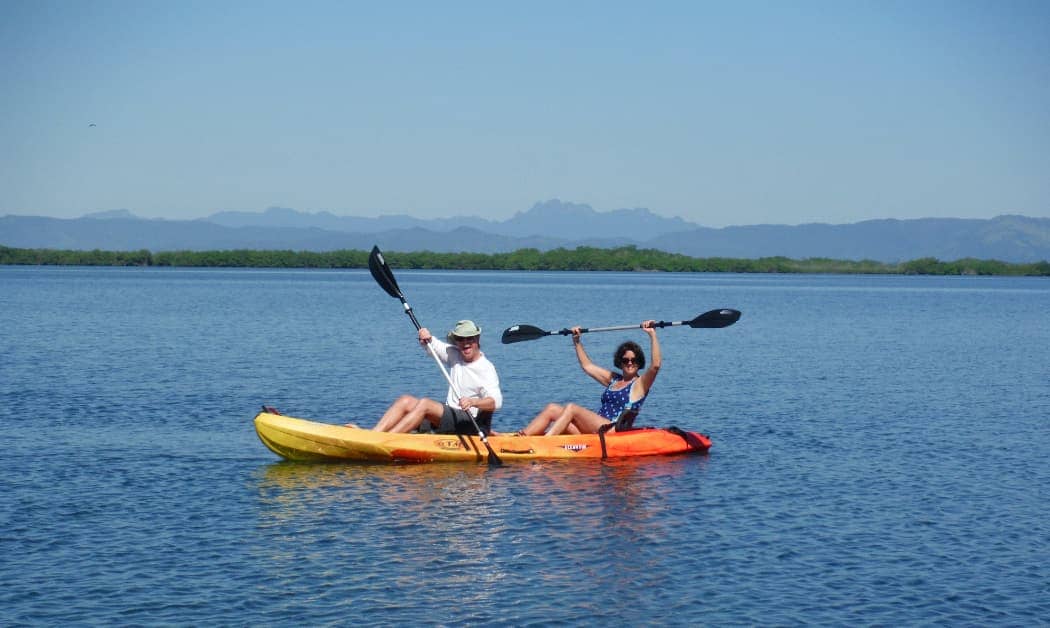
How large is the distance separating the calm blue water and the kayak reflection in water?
71 centimetres

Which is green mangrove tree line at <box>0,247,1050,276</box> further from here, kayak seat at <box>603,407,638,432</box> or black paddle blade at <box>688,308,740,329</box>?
kayak seat at <box>603,407,638,432</box>

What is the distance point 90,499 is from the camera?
14953 mm

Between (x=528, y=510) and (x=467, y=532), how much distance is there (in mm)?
1166

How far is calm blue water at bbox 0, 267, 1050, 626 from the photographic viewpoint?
11.3 m

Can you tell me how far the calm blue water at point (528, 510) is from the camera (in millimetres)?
11320

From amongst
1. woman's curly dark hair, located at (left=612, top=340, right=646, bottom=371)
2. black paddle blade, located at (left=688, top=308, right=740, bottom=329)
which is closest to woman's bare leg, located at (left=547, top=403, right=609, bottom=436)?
woman's curly dark hair, located at (left=612, top=340, right=646, bottom=371)

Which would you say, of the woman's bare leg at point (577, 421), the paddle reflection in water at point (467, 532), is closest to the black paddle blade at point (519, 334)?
the woman's bare leg at point (577, 421)

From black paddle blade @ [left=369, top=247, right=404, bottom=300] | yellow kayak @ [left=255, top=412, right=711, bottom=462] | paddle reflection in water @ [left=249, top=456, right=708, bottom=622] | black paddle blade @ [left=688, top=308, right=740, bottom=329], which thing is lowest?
paddle reflection in water @ [left=249, top=456, right=708, bottom=622]

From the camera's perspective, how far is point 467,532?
13695 millimetres

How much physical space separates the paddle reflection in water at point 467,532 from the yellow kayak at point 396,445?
160 millimetres

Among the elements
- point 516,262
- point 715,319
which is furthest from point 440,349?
point 516,262

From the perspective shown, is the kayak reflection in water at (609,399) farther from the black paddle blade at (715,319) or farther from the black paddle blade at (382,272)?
the black paddle blade at (382,272)

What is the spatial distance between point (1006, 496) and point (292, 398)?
13948mm

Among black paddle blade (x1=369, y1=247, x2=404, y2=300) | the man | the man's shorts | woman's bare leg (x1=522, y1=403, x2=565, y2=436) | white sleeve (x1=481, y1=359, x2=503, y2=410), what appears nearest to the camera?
the man
